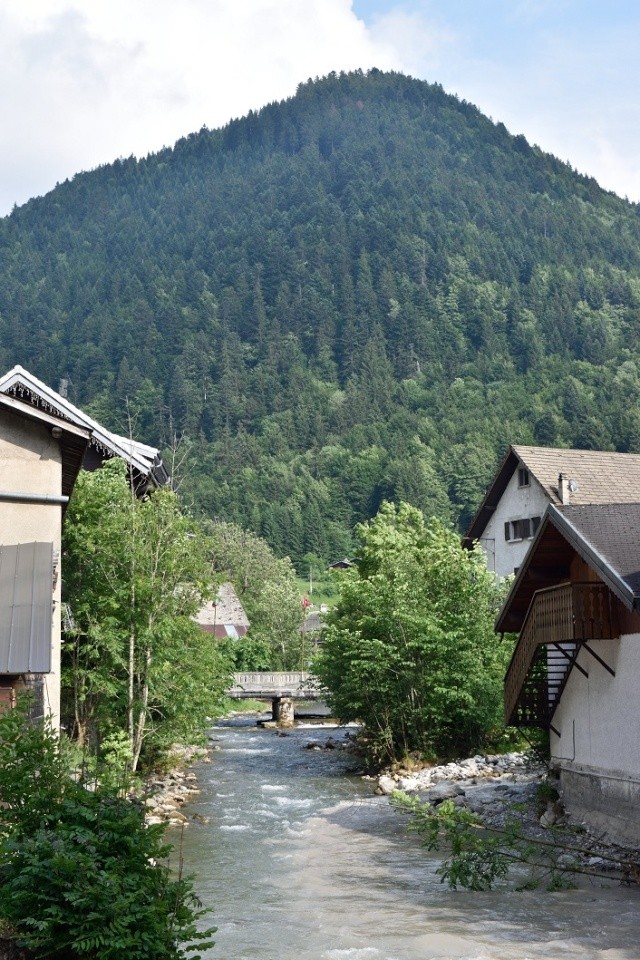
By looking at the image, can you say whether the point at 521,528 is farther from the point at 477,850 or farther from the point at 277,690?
the point at 477,850

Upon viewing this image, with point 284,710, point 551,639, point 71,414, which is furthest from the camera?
point 284,710

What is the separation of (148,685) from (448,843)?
922 cm

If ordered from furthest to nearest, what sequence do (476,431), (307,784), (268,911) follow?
(476,431), (307,784), (268,911)

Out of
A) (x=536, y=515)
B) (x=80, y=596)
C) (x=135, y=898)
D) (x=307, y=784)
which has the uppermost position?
(x=536, y=515)

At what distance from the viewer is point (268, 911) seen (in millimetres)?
18625

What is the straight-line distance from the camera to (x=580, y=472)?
48500 mm

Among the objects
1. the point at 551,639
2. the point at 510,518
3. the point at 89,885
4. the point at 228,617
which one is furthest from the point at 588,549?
the point at 228,617

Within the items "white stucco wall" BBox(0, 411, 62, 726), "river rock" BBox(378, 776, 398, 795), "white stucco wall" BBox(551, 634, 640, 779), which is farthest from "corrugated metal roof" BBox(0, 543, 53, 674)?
"river rock" BBox(378, 776, 398, 795)

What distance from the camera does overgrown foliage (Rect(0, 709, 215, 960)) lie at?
362 inches

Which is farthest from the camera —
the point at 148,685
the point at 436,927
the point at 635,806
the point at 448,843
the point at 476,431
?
the point at 476,431

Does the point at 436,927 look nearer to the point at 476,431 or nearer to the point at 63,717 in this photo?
the point at 63,717

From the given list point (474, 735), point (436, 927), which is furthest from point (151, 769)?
point (436, 927)

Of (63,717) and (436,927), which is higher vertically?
(63,717)

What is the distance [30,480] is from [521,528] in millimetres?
31033
